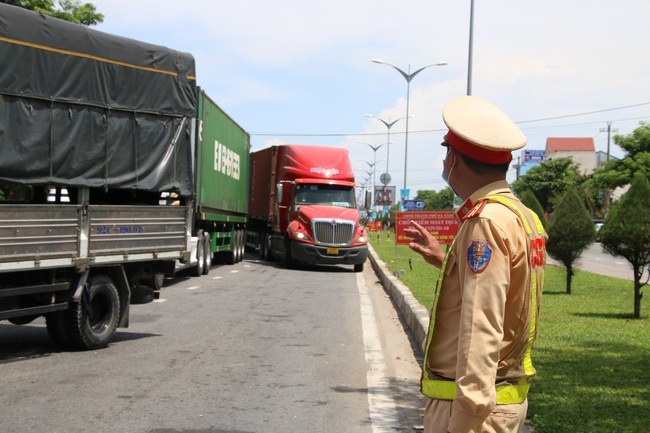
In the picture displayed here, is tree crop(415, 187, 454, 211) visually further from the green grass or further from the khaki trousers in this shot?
the khaki trousers

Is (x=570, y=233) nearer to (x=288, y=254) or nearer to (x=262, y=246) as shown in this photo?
(x=288, y=254)

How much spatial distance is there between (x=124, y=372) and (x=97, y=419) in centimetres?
195

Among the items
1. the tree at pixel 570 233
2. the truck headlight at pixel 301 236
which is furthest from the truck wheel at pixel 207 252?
the tree at pixel 570 233

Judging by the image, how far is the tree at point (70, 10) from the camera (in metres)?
23.6

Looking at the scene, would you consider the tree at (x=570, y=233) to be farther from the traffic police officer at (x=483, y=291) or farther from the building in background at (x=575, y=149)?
the building in background at (x=575, y=149)

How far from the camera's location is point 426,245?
11.2 feet

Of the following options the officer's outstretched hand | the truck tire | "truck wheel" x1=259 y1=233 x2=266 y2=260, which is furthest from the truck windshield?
the officer's outstretched hand

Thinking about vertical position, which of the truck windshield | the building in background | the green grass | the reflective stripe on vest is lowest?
the green grass

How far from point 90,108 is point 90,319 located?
250cm

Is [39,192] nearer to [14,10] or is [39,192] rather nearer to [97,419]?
[14,10]

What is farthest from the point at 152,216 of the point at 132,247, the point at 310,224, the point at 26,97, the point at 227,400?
the point at 310,224

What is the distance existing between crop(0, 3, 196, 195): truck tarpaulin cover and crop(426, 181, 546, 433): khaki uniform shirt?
7078 mm

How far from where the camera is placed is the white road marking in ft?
22.0

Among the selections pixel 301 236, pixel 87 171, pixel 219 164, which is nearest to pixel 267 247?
pixel 301 236
